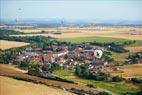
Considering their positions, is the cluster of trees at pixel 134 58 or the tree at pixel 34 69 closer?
the tree at pixel 34 69

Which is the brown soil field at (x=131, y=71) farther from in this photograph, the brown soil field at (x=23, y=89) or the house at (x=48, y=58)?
the house at (x=48, y=58)

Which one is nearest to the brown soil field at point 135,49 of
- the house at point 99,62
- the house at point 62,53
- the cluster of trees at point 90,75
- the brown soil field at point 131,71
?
the house at point 99,62

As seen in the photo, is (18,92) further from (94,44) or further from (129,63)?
(94,44)

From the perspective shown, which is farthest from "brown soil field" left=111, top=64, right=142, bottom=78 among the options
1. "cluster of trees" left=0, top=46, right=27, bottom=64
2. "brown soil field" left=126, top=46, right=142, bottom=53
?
"cluster of trees" left=0, top=46, right=27, bottom=64

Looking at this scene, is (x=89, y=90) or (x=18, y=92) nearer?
(x=18, y=92)

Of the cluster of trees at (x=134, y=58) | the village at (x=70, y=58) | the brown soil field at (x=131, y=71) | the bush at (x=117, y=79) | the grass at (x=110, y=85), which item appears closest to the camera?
the grass at (x=110, y=85)

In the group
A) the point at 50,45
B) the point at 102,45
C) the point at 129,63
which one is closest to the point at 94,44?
the point at 102,45
